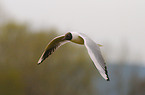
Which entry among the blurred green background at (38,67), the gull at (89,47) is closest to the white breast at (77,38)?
the gull at (89,47)

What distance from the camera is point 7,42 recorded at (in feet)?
14.8

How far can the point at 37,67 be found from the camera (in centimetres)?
509

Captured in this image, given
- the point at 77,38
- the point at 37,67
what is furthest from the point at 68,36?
the point at 37,67

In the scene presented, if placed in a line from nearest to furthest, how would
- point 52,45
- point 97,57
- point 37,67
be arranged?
point 97,57, point 52,45, point 37,67

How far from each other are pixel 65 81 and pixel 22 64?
97 centimetres

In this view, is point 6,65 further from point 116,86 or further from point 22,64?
point 116,86

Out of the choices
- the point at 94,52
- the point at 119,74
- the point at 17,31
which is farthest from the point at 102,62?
the point at 119,74

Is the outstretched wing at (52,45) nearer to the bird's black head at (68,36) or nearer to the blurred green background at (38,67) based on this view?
Result: the bird's black head at (68,36)

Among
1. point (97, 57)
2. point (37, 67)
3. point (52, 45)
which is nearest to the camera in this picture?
point (97, 57)

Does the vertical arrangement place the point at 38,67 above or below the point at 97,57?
below

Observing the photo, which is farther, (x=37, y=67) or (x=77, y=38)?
(x=37, y=67)

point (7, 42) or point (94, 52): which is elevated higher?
point (94, 52)

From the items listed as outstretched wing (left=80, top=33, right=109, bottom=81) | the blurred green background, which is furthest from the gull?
the blurred green background

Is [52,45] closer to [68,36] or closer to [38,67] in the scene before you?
[68,36]
